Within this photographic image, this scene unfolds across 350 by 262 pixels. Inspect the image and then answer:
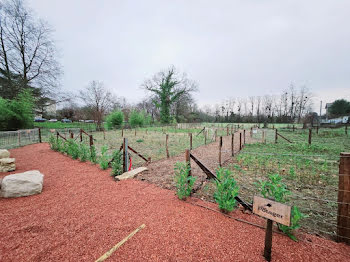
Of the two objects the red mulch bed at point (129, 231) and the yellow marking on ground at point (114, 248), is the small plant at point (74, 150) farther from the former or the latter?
the yellow marking on ground at point (114, 248)

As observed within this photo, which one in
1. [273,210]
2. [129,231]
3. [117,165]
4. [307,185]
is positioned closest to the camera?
[273,210]

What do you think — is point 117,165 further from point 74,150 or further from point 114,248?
point 74,150

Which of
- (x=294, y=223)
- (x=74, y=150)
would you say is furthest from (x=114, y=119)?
(x=294, y=223)

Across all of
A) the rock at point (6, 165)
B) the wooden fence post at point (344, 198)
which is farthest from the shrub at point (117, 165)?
the wooden fence post at point (344, 198)

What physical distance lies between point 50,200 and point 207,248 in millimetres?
3647

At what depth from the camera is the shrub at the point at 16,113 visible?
11742 millimetres

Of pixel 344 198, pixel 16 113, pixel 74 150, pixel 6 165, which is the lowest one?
pixel 6 165

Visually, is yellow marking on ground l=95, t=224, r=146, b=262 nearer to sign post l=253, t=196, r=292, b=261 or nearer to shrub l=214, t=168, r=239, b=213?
shrub l=214, t=168, r=239, b=213

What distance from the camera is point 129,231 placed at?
88.9 inches

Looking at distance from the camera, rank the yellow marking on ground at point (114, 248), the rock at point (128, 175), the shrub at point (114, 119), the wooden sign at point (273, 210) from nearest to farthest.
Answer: the wooden sign at point (273, 210) < the yellow marking on ground at point (114, 248) < the rock at point (128, 175) < the shrub at point (114, 119)

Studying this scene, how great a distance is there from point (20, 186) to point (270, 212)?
5.31 metres

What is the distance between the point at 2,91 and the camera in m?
15.5

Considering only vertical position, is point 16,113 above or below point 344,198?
above

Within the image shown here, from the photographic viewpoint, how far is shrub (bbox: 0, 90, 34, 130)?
11742mm
